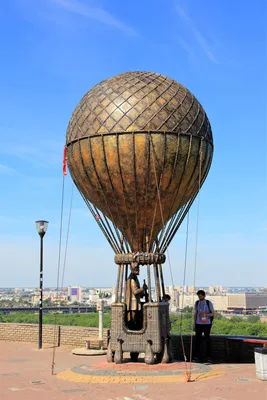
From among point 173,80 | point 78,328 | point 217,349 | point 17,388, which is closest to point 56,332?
point 78,328

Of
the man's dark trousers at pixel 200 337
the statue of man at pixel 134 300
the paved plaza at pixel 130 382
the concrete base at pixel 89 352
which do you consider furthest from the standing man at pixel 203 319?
the concrete base at pixel 89 352

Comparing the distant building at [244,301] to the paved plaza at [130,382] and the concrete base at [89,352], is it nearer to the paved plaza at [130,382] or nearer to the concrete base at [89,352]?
the concrete base at [89,352]

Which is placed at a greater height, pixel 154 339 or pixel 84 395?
pixel 154 339

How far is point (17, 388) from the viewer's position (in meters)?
9.87

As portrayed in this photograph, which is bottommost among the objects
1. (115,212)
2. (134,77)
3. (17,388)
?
(17,388)

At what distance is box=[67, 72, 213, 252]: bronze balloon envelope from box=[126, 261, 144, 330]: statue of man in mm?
729

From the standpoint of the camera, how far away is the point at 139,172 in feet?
39.9

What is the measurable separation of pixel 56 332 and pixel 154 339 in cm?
684

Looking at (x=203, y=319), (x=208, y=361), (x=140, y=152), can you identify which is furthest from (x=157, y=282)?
(x=140, y=152)

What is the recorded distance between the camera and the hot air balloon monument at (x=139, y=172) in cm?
1211

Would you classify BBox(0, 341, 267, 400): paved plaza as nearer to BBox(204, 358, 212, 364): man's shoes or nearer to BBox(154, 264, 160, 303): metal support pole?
BBox(204, 358, 212, 364): man's shoes

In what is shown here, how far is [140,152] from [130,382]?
5.46 metres

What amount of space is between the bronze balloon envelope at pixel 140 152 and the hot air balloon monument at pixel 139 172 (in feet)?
0.08

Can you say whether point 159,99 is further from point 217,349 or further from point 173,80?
point 217,349
